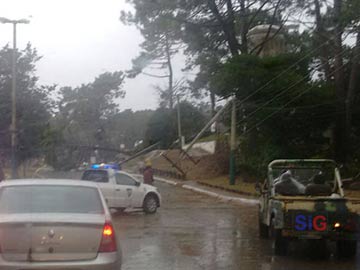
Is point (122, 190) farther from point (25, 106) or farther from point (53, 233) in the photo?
point (25, 106)

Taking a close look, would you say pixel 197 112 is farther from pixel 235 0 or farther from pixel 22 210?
pixel 22 210

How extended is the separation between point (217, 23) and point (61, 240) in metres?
35.6

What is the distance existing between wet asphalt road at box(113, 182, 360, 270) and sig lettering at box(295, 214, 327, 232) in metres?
0.62

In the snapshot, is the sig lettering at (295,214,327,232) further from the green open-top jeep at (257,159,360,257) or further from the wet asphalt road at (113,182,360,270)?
the wet asphalt road at (113,182,360,270)

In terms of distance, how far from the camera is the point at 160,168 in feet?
184

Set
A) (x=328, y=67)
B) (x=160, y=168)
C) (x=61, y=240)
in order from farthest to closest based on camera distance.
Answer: (x=160, y=168)
(x=328, y=67)
(x=61, y=240)

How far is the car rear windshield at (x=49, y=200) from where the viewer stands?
823 cm

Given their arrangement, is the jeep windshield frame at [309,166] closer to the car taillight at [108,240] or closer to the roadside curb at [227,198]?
the car taillight at [108,240]

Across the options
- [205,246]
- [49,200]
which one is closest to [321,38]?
[205,246]

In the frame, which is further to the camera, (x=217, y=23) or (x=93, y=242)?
(x=217, y=23)

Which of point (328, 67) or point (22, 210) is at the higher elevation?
point (328, 67)

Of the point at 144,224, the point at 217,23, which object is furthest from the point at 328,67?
the point at 144,224

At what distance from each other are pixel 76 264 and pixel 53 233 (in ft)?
1.50

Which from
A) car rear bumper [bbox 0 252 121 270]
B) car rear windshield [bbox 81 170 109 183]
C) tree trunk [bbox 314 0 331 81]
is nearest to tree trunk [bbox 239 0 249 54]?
tree trunk [bbox 314 0 331 81]
